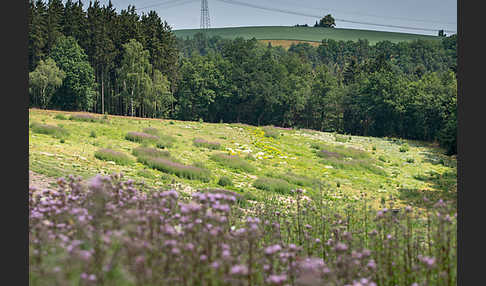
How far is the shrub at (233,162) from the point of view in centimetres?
1944

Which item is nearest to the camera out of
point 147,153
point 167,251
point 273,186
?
point 167,251

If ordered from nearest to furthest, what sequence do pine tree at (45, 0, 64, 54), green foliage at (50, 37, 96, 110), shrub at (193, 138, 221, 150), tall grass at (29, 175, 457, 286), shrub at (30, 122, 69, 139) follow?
tall grass at (29, 175, 457, 286)
shrub at (30, 122, 69, 139)
shrub at (193, 138, 221, 150)
green foliage at (50, 37, 96, 110)
pine tree at (45, 0, 64, 54)

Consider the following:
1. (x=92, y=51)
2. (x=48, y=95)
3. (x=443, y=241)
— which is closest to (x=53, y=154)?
(x=443, y=241)

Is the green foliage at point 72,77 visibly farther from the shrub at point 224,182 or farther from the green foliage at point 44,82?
the shrub at point 224,182

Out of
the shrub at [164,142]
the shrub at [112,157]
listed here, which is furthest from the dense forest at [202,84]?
the shrub at [112,157]

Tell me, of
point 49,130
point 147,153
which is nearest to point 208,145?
point 147,153

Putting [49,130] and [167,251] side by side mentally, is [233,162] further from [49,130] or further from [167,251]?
[167,251]

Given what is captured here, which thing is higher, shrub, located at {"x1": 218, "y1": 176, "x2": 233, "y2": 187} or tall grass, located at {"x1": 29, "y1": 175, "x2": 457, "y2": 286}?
tall grass, located at {"x1": 29, "y1": 175, "x2": 457, "y2": 286}

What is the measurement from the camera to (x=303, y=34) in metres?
153

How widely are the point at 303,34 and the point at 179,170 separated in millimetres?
146601

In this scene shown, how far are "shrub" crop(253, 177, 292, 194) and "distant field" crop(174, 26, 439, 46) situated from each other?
130 meters

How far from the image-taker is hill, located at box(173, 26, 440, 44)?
143 m

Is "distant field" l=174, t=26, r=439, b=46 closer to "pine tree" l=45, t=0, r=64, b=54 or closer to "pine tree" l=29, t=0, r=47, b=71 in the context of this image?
"pine tree" l=45, t=0, r=64, b=54

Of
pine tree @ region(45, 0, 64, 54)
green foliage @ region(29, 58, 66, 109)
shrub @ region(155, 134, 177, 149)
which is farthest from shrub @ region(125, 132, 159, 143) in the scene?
pine tree @ region(45, 0, 64, 54)
